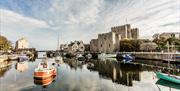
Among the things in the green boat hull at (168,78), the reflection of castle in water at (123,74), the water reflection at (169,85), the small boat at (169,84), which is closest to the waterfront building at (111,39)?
the reflection of castle in water at (123,74)

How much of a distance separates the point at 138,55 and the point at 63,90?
67.3m

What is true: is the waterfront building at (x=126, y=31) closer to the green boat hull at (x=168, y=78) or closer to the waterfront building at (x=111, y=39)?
the waterfront building at (x=111, y=39)

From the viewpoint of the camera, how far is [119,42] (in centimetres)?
12719

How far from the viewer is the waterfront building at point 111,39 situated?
12925 cm

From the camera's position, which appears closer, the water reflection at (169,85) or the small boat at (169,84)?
the water reflection at (169,85)

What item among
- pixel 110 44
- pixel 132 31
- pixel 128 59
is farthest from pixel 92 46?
pixel 128 59

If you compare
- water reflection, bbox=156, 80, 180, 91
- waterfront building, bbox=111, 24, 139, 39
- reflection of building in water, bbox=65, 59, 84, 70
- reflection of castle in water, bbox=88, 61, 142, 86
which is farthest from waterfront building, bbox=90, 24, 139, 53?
water reflection, bbox=156, 80, 180, 91

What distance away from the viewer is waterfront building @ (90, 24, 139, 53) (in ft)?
424

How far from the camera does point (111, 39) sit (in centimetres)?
13000

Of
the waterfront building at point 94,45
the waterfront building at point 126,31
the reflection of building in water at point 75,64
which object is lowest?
the reflection of building in water at point 75,64

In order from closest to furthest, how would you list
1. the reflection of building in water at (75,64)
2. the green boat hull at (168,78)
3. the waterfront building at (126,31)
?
the green boat hull at (168,78) → the reflection of building in water at (75,64) → the waterfront building at (126,31)

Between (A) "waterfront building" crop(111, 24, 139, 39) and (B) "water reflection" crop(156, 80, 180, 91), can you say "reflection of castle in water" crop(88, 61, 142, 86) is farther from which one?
(A) "waterfront building" crop(111, 24, 139, 39)

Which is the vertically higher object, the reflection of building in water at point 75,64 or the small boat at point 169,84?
the reflection of building in water at point 75,64

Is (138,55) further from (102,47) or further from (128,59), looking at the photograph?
(102,47)
